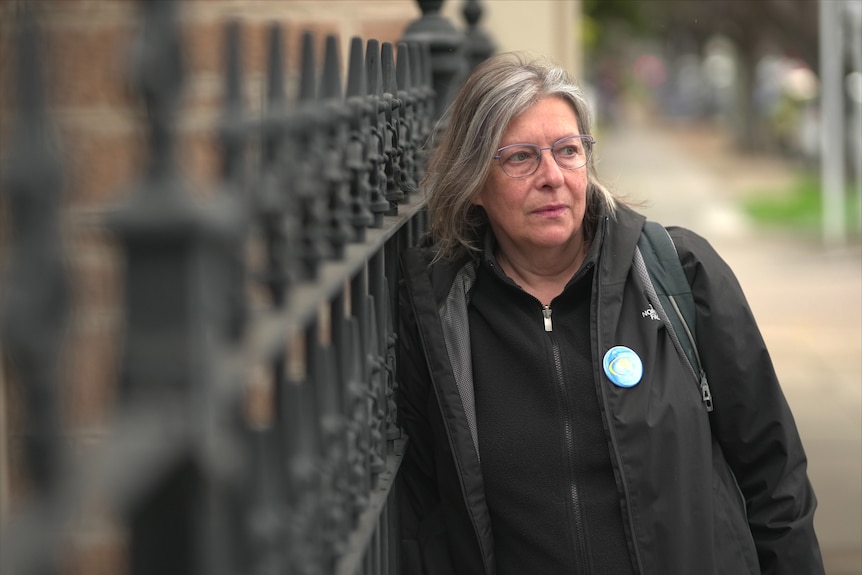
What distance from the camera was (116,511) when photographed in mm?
832

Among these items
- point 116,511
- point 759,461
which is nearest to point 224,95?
point 116,511

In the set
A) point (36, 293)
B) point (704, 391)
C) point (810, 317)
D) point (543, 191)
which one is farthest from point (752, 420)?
point (810, 317)

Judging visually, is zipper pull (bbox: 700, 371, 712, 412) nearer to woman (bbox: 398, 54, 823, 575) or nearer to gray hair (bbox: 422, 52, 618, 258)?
woman (bbox: 398, 54, 823, 575)

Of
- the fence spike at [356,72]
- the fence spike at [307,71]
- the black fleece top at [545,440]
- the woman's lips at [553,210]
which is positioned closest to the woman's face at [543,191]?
the woman's lips at [553,210]

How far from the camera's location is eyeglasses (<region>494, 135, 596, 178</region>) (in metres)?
2.66

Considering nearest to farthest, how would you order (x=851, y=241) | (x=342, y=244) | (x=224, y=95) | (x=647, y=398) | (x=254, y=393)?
(x=224, y=95)
(x=342, y=244)
(x=647, y=398)
(x=254, y=393)
(x=851, y=241)

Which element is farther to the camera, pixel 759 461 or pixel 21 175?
pixel 759 461

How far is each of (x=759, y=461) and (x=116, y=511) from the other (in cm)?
207

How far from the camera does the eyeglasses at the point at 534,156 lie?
266 centimetres

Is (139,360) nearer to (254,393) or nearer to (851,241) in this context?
(254,393)

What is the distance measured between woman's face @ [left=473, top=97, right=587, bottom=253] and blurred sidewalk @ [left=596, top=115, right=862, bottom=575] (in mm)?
247

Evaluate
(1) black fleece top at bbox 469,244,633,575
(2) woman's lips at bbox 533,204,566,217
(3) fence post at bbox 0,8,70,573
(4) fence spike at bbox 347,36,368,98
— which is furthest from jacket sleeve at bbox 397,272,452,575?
(3) fence post at bbox 0,8,70,573

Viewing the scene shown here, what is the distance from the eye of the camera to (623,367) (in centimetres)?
245

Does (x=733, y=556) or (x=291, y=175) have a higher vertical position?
(x=291, y=175)
